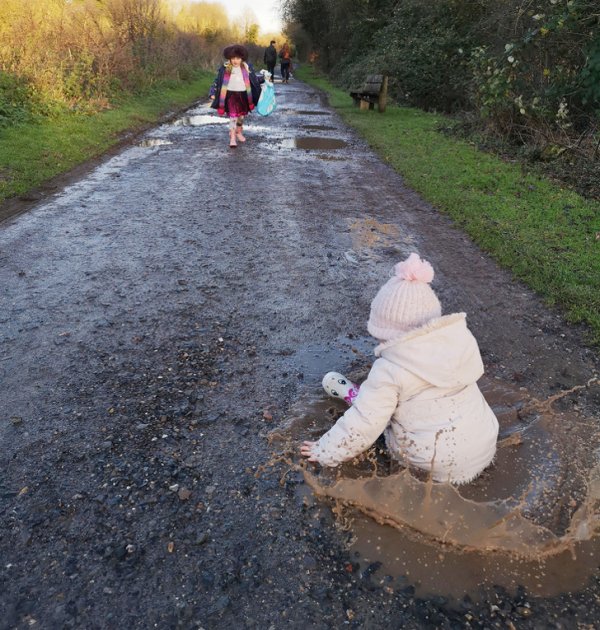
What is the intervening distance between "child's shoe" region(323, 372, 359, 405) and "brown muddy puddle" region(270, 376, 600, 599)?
0.21 m

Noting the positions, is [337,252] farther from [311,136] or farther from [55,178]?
[311,136]

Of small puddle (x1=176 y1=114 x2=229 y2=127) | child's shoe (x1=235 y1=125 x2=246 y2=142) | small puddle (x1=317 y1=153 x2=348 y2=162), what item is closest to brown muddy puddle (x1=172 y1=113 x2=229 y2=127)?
small puddle (x1=176 y1=114 x2=229 y2=127)

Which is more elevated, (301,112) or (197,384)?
(301,112)

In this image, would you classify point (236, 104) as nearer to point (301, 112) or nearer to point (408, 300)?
point (301, 112)

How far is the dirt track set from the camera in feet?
7.38

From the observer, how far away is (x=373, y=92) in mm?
18312

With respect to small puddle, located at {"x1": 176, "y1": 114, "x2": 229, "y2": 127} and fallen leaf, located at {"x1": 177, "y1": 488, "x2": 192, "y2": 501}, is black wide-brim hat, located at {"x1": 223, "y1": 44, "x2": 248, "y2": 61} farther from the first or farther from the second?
fallen leaf, located at {"x1": 177, "y1": 488, "x2": 192, "y2": 501}

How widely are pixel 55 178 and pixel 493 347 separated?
7.49m

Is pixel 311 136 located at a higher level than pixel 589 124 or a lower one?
lower

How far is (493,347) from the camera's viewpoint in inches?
165

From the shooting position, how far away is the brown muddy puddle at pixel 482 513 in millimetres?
2381

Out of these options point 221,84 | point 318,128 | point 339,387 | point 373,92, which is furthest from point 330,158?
point 373,92

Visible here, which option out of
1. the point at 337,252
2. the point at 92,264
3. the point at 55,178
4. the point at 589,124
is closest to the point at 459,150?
the point at 589,124

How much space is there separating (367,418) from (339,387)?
772 millimetres
